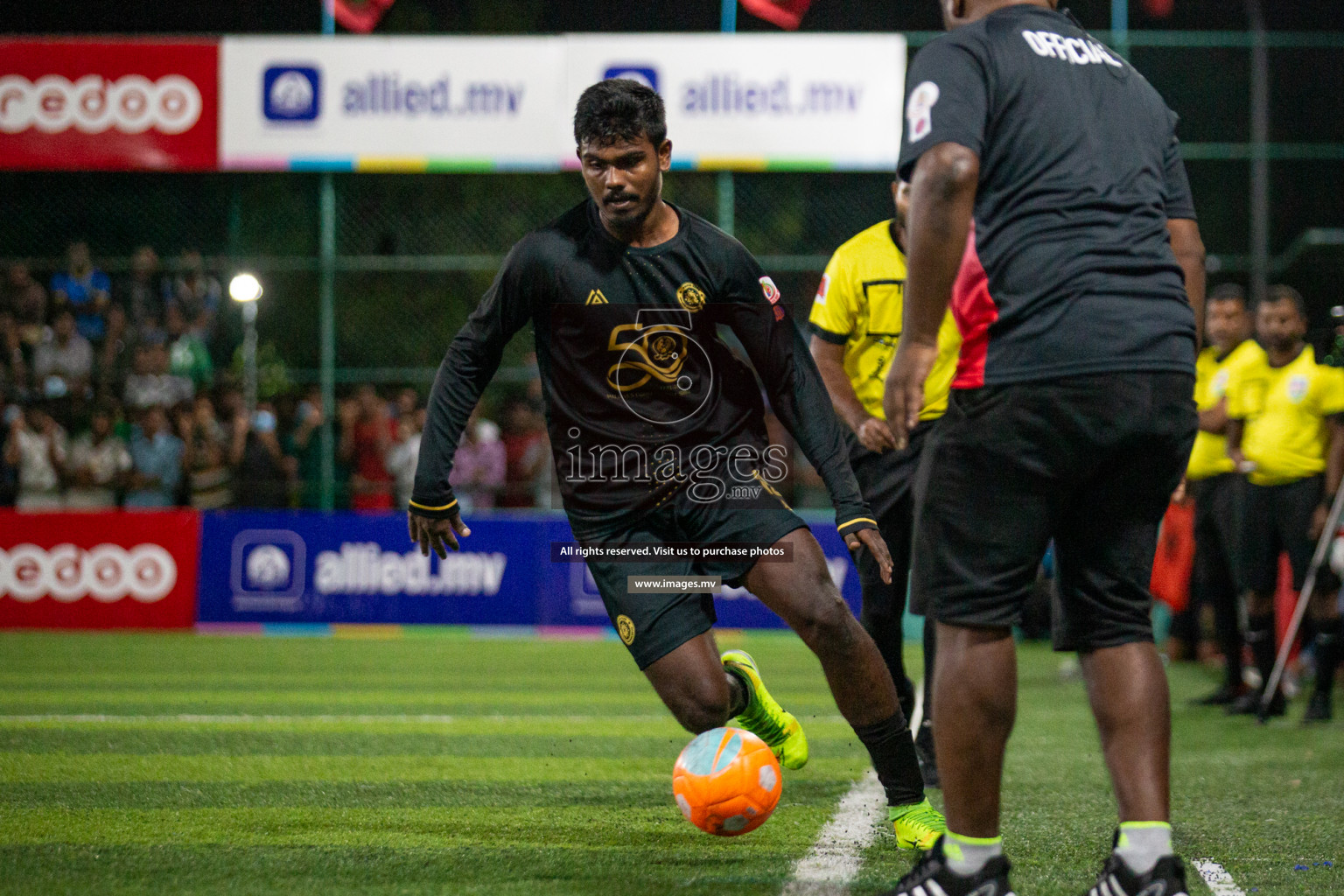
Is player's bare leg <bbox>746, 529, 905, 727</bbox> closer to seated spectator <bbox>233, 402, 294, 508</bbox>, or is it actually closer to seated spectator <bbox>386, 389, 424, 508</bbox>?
seated spectator <bbox>386, 389, 424, 508</bbox>

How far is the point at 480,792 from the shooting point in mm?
5652

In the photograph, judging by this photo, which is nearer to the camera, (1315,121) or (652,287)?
(652,287)

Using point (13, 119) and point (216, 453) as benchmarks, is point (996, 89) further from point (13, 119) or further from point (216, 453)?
point (13, 119)

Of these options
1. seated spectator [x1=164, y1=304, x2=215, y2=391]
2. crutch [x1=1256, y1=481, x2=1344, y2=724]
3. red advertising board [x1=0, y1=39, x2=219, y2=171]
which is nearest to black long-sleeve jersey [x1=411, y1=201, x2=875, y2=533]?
crutch [x1=1256, y1=481, x2=1344, y2=724]

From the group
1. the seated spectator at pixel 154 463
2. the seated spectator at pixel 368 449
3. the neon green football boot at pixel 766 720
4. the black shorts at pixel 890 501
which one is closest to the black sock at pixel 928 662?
the black shorts at pixel 890 501

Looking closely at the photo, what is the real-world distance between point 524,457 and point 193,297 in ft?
13.1

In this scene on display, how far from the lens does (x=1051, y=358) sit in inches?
128

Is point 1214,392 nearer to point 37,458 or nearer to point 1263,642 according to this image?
point 1263,642

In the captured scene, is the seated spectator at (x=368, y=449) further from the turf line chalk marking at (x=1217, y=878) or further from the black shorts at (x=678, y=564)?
the turf line chalk marking at (x=1217, y=878)

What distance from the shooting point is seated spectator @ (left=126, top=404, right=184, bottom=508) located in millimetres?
14594

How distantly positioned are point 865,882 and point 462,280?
20.1m

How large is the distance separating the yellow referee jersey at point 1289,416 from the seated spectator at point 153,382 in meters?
10.4

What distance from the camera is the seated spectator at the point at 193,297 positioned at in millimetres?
15750

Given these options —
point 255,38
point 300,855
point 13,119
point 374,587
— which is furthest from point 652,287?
point 13,119
